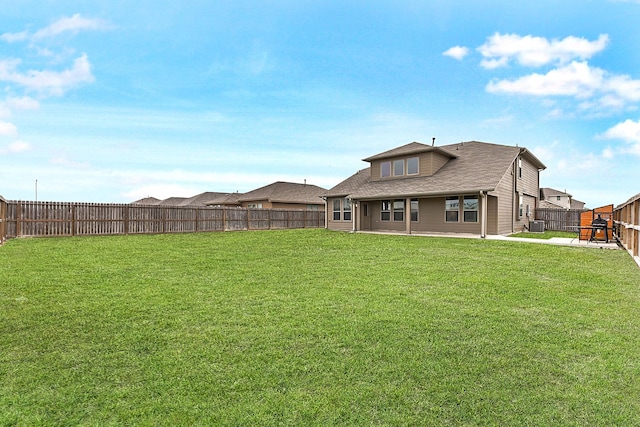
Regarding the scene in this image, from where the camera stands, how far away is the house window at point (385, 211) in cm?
2214

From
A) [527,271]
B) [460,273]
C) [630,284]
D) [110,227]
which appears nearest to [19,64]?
[110,227]

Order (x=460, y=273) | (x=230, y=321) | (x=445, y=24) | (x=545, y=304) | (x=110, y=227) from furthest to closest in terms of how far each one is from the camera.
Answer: (x=110, y=227)
(x=445, y=24)
(x=460, y=273)
(x=545, y=304)
(x=230, y=321)

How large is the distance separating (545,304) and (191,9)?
1351cm

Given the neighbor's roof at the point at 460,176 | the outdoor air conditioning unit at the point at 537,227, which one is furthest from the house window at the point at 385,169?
the outdoor air conditioning unit at the point at 537,227

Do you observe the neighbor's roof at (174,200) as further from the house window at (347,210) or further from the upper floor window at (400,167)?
the upper floor window at (400,167)

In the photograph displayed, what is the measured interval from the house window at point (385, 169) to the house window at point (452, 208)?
16.1ft

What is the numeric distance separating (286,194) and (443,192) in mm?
19504

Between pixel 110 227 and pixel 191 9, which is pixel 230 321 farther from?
pixel 110 227

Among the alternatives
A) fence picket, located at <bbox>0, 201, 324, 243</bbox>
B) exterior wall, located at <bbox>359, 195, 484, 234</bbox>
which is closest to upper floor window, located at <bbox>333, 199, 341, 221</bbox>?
exterior wall, located at <bbox>359, 195, 484, 234</bbox>

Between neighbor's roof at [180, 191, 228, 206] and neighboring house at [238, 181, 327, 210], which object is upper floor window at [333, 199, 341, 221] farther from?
neighbor's roof at [180, 191, 228, 206]

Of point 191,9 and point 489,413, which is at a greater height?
point 191,9

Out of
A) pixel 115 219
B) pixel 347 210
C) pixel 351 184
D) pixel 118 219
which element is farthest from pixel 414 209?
pixel 115 219

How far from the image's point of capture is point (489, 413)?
2.70 meters

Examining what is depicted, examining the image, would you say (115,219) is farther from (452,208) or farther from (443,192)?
(452,208)
